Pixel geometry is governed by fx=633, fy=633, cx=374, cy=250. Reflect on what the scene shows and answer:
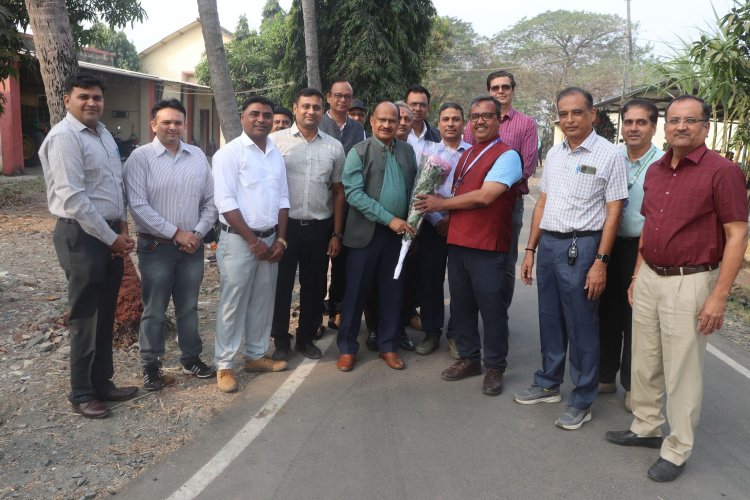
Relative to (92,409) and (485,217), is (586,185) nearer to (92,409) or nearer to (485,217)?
(485,217)

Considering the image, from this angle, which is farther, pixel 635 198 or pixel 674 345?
pixel 635 198

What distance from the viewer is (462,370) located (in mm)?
4902

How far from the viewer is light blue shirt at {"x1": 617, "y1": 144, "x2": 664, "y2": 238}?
13.9 ft

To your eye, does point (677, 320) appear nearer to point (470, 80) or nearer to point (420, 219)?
point (420, 219)

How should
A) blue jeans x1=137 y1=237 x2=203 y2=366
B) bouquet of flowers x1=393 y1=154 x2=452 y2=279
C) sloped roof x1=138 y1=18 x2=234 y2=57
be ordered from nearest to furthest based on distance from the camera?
1. blue jeans x1=137 y1=237 x2=203 y2=366
2. bouquet of flowers x1=393 y1=154 x2=452 y2=279
3. sloped roof x1=138 y1=18 x2=234 y2=57

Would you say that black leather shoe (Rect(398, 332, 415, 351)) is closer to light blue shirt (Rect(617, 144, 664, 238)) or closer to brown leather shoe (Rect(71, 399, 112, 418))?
light blue shirt (Rect(617, 144, 664, 238))

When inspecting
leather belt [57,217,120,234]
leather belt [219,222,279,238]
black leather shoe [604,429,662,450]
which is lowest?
black leather shoe [604,429,662,450]

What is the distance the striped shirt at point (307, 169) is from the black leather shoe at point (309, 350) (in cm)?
112

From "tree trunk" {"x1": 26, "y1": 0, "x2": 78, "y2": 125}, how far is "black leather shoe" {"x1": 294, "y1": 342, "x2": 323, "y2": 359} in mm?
2845

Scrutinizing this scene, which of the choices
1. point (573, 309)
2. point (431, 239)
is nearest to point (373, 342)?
point (431, 239)

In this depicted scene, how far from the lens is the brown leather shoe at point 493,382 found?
4617mm

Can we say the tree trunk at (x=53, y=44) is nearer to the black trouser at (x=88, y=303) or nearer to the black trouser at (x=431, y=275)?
the black trouser at (x=88, y=303)

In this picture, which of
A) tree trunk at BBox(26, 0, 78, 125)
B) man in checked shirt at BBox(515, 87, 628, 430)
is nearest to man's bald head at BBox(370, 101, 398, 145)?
man in checked shirt at BBox(515, 87, 628, 430)

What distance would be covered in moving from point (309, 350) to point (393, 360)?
0.74 m
